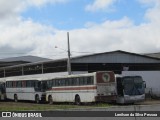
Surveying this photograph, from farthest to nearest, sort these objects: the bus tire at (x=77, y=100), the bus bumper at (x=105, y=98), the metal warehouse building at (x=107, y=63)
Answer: the metal warehouse building at (x=107, y=63), the bus tire at (x=77, y=100), the bus bumper at (x=105, y=98)

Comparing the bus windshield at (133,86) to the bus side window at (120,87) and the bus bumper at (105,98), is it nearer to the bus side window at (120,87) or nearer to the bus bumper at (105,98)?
the bus side window at (120,87)

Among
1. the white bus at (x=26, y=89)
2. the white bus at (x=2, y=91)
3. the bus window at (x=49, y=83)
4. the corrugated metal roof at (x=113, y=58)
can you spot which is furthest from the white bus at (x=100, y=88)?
the corrugated metal roof at (x=113, y=58)

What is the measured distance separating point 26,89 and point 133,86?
13.8 m

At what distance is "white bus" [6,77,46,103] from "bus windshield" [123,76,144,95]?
10105 millimetres

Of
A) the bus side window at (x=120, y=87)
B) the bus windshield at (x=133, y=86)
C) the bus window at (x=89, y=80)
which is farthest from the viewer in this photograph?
the bus side window at (x=120, y=87)

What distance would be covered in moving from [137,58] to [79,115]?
5262cm

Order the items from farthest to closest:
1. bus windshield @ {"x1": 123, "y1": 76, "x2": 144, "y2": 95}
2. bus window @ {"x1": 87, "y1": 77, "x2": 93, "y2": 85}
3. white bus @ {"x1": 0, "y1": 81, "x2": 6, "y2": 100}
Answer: white bus @ {"x1": 0, "y1": 81, "x2": 6, "y2": 100} → bus windshield @ {"x1": 123, "y1": 76, "x2": 144, "y2": 95} → bus window @ {"x1": 87, "y1": 77, "x2": 93, "y2": 85}

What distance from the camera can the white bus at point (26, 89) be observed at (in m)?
43.6

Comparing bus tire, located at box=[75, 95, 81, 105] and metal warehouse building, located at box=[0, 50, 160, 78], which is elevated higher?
metal warehouse building, located at box=[0, 50, 160, 78]

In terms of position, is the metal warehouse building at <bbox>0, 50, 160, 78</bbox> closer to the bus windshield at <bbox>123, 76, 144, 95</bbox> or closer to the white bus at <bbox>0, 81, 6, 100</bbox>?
the white bus at <bbox>0, 81, 6, 100</bbox>

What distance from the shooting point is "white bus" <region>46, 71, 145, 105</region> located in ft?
116

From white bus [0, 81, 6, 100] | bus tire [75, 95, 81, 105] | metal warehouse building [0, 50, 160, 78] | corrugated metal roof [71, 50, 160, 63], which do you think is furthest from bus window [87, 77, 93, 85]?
corrugated metal roof [71, 50, 160, 63]

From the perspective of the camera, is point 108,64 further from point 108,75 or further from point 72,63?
point 108,75

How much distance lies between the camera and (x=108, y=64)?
61.5 meters
